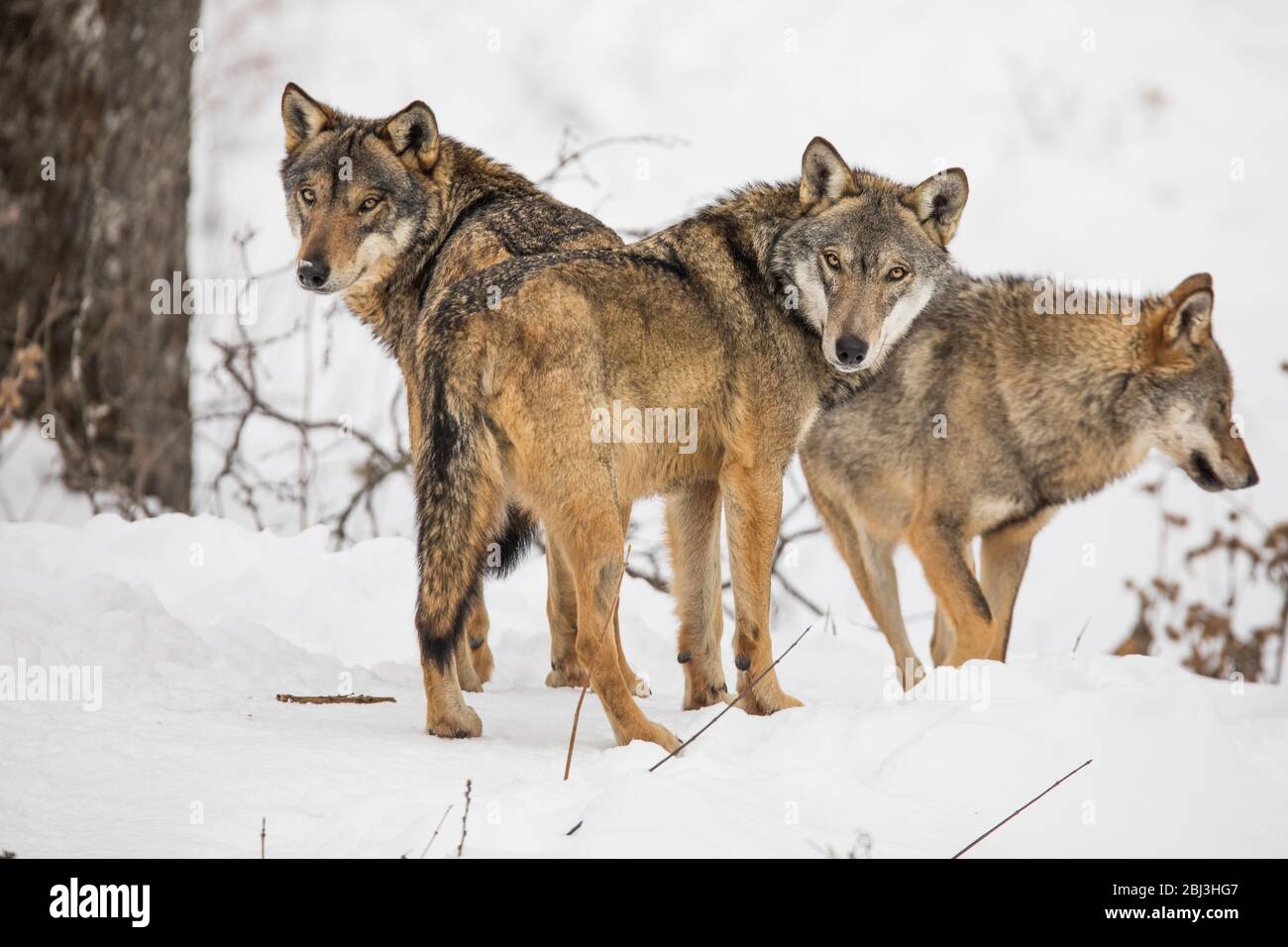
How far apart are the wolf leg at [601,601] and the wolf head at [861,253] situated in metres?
1.36

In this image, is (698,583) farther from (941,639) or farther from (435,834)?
(435,834)

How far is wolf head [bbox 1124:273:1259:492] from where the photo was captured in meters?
6.04

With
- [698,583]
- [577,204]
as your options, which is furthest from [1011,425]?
[577,204]

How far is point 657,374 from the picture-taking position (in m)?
4.13

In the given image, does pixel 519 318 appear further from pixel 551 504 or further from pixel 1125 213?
pixel 1125 213

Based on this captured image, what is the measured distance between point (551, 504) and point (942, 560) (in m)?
2.68

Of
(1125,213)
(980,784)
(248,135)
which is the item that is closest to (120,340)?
(980,784)

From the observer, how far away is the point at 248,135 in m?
17.9

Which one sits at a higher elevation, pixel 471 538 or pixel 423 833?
pixel 471 538

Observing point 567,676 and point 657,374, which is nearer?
point 657,374

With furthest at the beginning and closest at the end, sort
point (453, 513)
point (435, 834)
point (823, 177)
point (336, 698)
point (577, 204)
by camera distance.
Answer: point (577, 204) < point (823, 177) < point (336, 698) < point (453, 513) < point (435, 834)

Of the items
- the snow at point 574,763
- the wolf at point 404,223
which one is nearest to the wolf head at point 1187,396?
the snow at point 574,763

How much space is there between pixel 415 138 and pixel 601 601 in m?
2.59
